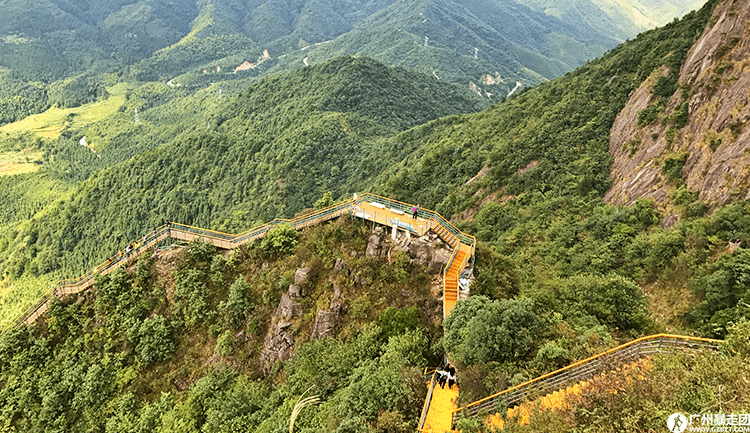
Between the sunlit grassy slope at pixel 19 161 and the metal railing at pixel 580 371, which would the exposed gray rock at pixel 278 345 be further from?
the sunlit grassy slope at pixel 19 161

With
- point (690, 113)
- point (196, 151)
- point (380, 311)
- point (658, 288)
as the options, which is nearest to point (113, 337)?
point (380, 311)

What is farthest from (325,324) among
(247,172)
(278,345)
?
(247,172)

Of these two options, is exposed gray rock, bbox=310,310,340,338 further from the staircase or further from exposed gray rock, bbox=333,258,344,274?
the staircase

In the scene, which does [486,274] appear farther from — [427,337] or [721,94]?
[721,94]

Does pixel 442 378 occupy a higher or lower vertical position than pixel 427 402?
higher

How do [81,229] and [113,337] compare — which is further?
[81,229]

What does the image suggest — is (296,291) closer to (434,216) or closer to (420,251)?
(420,251)
